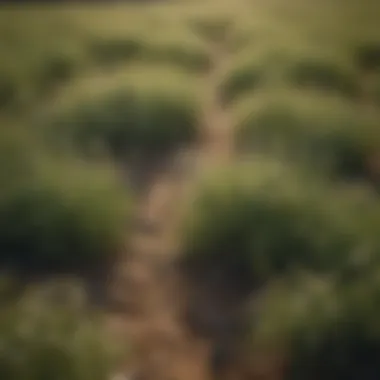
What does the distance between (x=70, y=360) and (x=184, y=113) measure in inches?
20.2

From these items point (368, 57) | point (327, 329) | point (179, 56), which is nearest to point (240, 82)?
point (179, 56)

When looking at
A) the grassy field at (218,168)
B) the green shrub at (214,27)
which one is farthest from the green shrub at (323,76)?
the green shrub at (214,27)

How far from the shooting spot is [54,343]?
95 cm

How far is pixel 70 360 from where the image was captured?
0.94 metres

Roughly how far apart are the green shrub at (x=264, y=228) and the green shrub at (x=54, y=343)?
6.8 inches

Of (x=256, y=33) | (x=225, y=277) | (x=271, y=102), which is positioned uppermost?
(x=256, y=33)

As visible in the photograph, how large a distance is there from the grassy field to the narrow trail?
0.02 meters

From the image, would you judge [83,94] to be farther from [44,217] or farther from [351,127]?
[351,127]

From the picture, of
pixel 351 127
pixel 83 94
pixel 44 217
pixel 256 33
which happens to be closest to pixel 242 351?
pixel 44 217

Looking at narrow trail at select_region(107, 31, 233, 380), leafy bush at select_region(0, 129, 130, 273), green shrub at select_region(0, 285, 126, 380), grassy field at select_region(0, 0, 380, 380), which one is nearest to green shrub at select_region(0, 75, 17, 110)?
grassy field at select_region(0, 0, 380, 380)

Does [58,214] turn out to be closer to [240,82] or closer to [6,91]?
[6,91]

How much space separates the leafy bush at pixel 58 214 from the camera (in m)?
1.08

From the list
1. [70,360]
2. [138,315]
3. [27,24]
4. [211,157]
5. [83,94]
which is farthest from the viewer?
[27,24]

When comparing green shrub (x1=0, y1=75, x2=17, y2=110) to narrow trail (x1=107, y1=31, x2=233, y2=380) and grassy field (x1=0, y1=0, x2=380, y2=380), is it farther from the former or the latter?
narrow trail (x1=107, y1=31, x2=233, y2=380)
